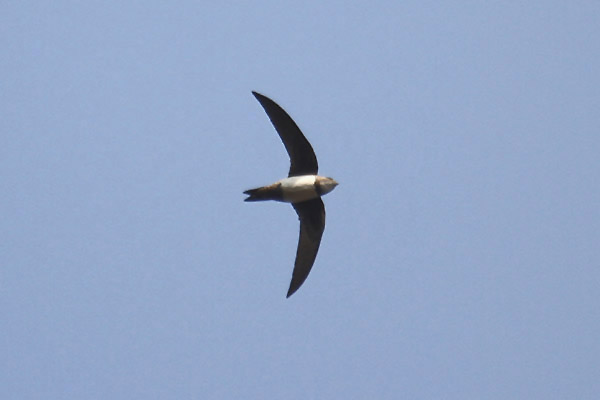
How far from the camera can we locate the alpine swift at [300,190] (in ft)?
48.5

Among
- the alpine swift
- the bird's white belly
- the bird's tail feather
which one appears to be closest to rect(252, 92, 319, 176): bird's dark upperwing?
the alpine swift

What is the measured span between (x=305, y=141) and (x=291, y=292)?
2.14 metres

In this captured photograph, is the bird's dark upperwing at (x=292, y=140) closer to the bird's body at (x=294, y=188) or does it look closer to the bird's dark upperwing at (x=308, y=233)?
the bird's body at (x=294, y=188)

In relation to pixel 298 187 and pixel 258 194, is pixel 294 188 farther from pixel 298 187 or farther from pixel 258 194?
pixel 258 194

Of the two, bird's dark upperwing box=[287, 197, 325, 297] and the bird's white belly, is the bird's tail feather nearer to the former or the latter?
the bird's white belly

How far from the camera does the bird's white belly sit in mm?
14953

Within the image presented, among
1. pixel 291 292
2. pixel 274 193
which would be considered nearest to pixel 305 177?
pixel 274 193

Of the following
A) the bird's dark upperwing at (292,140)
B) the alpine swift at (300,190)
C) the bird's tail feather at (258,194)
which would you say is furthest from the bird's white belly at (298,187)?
the bird's tail feather at (258,194)

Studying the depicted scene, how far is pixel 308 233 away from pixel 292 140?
142 cm

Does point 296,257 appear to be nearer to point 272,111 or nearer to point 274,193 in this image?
point 274,193

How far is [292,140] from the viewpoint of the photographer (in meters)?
14.9

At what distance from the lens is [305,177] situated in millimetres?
15016

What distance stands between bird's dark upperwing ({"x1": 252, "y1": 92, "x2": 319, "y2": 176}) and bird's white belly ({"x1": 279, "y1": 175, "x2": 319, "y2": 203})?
0.12 metres

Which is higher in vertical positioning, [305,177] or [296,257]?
[305,177]
